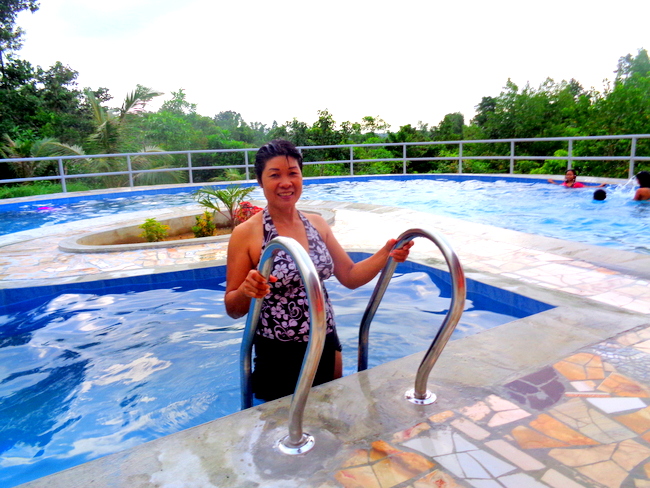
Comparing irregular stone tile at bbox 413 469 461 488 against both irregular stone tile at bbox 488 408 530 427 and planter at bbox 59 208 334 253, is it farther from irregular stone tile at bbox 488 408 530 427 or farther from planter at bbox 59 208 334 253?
planter at bbox 59 208 334 253

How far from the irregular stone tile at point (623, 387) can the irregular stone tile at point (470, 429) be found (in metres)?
0.61

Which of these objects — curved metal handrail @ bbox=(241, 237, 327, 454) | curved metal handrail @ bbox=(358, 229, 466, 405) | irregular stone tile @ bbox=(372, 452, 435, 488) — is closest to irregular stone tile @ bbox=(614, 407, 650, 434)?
curved metal handrail @ bbox=(358, 229, 466, 405)

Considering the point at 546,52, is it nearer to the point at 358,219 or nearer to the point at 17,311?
the point at 358,219

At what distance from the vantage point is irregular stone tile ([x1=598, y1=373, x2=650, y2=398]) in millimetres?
1876

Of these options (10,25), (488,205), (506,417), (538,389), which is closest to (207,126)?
(10,25)

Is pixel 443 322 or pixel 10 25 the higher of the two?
pixel 10 25

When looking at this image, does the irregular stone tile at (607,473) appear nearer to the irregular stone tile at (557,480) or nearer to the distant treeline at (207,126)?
the irregular stone tile at (557,480)

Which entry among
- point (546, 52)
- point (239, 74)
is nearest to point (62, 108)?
point (239, 74)

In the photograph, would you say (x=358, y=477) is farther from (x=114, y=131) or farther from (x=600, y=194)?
(x=114, y=131)

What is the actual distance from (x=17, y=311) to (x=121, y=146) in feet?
41.1

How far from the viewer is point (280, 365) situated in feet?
6.75

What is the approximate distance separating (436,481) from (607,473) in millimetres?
501

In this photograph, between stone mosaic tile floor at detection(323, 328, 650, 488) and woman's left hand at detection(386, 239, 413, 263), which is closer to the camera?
stone mosaic tile floor at detection(323, 328, 650, 488)

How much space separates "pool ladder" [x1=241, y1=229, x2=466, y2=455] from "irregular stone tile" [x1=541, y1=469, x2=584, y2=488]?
47 cm
